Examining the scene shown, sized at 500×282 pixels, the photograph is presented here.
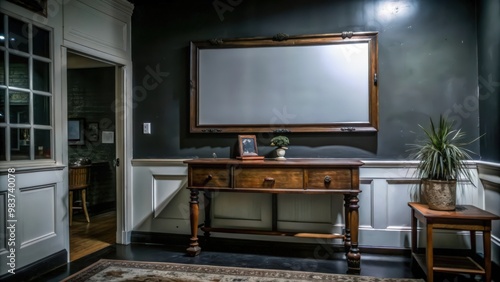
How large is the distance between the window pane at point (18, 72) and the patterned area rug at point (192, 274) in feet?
4.96

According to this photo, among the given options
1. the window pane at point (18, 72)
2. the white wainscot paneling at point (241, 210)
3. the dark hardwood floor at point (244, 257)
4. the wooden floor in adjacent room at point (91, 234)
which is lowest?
the wooden floor in adjacent room at point (91, 234)

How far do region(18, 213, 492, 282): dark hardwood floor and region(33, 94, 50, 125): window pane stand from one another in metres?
1.21

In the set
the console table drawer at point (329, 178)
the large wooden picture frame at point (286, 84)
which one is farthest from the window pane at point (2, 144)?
the console table drawer at point (329, 178)

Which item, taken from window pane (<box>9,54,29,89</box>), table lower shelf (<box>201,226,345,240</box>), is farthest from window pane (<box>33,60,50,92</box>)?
table lower shelf (<box>201,226,345,240</box>)

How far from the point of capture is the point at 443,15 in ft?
9.58

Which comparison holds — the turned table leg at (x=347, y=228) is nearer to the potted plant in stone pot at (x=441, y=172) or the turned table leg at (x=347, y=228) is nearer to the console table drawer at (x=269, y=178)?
the console table drawer at (x=269, y=178)

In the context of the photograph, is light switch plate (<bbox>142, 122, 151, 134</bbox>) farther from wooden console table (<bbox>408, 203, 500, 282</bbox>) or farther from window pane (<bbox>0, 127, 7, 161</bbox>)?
wooden console table (<bbox>408, 203, 500, 282</bbox>)

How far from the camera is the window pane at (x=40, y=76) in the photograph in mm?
2545

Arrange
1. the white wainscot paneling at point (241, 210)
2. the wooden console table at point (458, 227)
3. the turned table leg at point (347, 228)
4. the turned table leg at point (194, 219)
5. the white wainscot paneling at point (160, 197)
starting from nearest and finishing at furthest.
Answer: the wooden console table at point (458, 227) < the turned table leg at point (347, 228) < the turned table leg at point (194, 219) < the white wainscot paneling at point (241, 210) < the white wainscot paneling at point (160, 197)

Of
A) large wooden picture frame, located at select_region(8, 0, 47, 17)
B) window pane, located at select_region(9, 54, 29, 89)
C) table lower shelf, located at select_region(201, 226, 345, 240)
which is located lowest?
table lower shelf, located at select_region(201, 226, 345, 240)

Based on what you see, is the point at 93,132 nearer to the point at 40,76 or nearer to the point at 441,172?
the point at 40,76

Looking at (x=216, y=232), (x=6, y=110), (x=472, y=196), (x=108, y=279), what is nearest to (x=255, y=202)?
(x=216, y=232)

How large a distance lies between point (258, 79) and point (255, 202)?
1.20 metres

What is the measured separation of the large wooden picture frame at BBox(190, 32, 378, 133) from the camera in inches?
118
